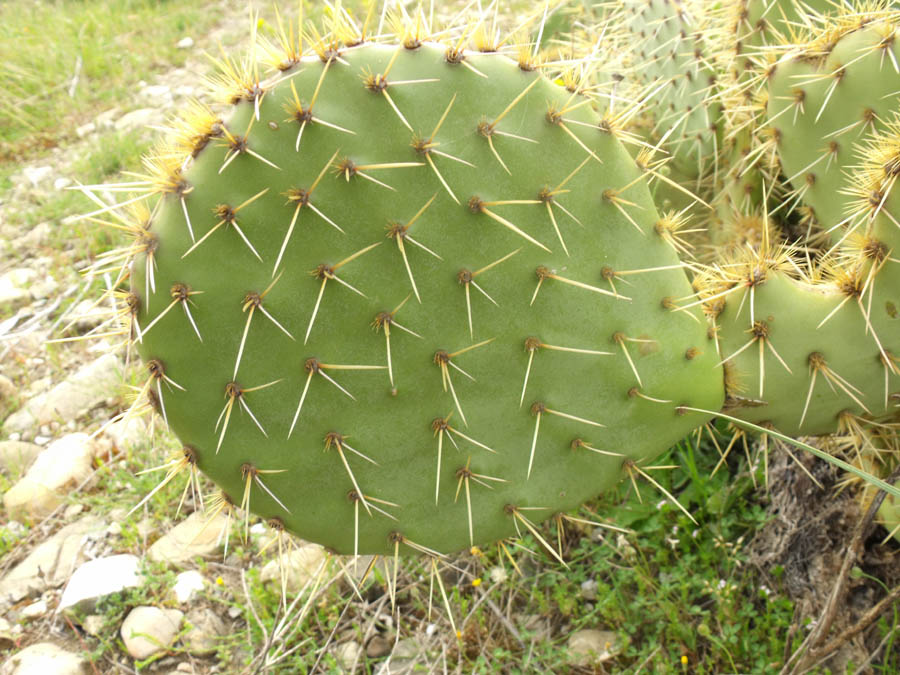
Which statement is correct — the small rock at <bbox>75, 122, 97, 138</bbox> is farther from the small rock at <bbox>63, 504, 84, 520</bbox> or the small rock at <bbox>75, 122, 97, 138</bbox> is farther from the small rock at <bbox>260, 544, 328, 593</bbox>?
the small rock at <bbox>260, 544, 328, 593</bbox>

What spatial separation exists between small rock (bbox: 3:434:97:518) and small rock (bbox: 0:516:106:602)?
12 centimetres

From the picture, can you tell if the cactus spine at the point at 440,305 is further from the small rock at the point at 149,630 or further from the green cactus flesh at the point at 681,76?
the small rock at the point at 149,630

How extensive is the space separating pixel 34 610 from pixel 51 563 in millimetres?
160

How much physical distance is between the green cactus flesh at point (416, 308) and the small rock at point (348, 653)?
2.13ft

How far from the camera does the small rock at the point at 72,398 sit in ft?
8.64

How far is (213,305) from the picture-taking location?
1.10 m

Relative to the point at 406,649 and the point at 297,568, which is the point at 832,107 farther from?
the point at 297,568

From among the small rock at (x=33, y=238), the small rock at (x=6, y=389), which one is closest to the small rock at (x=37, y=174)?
→ the small rock at (x=33, y=238)

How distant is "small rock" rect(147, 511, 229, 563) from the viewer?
82.4 inches

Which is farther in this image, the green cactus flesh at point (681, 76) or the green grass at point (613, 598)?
the green cactus flesh at point (681, 76)

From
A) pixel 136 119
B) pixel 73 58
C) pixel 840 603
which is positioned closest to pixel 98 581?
pixel 840 603

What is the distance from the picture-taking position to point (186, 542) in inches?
84.0

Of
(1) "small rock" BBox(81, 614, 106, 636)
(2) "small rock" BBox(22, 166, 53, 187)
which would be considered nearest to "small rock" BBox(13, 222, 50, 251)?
(2) "small rock" BBox(22, 166, 53, 187)

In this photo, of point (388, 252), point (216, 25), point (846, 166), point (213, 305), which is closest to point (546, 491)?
point (388, 252)
